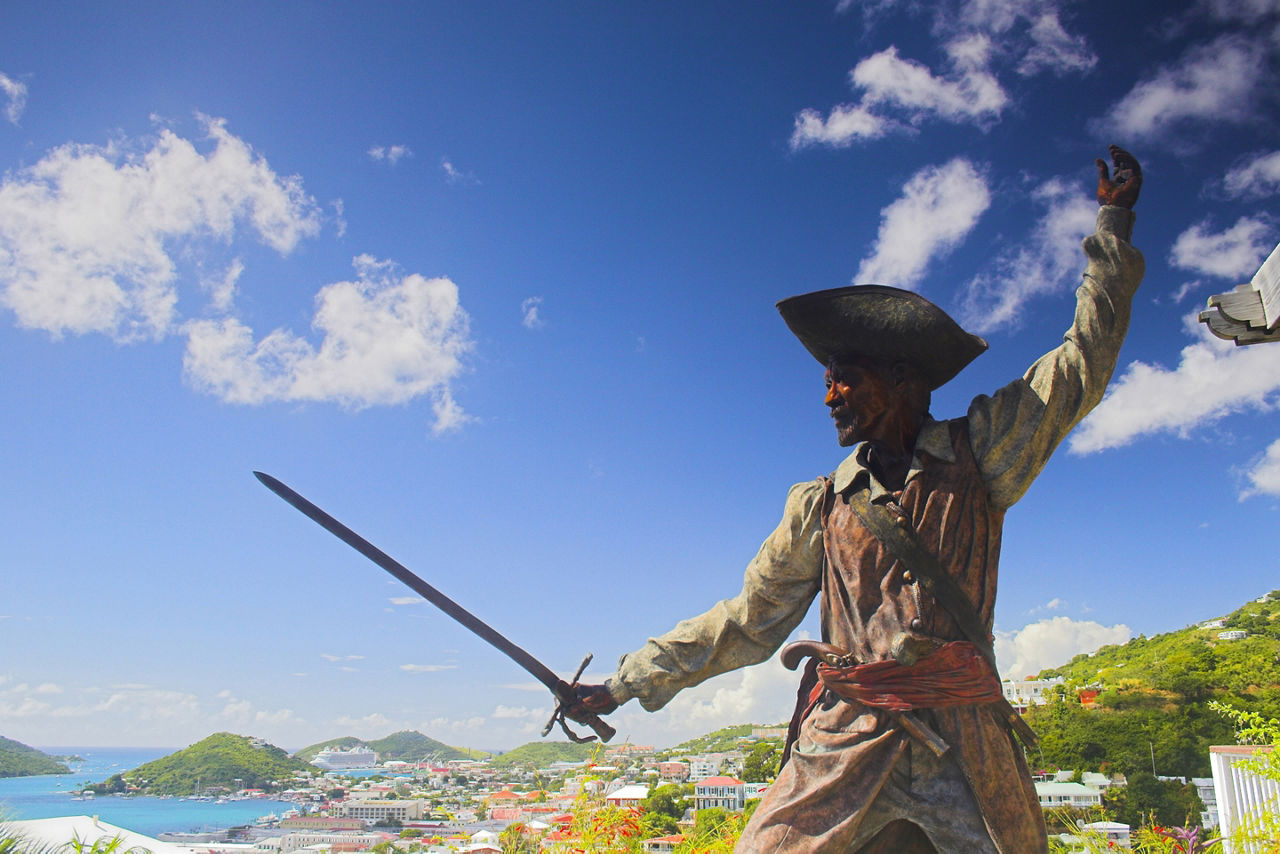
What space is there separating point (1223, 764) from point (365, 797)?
137 ft

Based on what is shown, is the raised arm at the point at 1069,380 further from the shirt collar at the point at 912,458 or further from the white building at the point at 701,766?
the white building at the point at 701,766

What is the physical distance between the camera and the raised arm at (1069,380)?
9.61 ft

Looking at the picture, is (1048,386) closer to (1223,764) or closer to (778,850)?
(778,850)

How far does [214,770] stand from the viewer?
1981 inches

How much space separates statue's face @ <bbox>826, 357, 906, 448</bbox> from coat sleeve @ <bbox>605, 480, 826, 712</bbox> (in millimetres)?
288

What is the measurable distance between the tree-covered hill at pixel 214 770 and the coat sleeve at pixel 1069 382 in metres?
53.7

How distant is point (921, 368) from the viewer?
328cm

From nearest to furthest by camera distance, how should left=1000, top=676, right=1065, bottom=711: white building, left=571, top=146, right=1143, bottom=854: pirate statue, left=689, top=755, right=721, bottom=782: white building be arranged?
left=571, top=146, right=1143, bottom=854: pirate statue → left=689, top=755, right=721, bottom=782: white building → left=1000, top=676, right=1065, bottom=711: white building

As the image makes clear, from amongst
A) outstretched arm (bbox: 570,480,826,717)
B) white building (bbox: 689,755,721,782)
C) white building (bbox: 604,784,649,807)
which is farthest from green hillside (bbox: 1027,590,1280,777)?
outstretched arm (bbox: 570,480,826,717)

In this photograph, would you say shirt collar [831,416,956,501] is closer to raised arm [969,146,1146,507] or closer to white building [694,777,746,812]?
raised arm [969,146,1146,507]

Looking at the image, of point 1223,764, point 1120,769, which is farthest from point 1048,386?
point 1120,769

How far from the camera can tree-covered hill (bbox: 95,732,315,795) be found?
47.8m

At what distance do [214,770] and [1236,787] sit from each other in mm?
56813

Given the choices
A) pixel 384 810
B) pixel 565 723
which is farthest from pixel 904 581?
pixel 384 810
